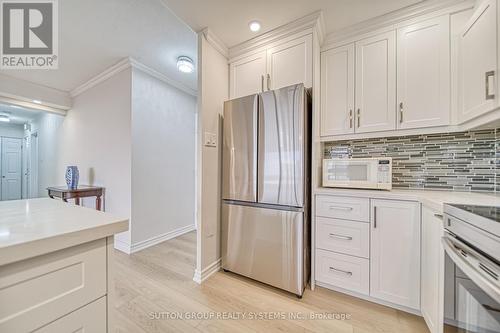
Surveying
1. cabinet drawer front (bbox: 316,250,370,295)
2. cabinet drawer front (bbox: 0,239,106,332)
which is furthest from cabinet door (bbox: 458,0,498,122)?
cabinet drawer front (bbox: 0,239,106,332)

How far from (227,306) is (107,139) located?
108 inches

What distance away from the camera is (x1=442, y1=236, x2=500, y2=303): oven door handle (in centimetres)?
70

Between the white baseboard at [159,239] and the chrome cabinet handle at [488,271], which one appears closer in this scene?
the chrome cabinet handle at [488,271]

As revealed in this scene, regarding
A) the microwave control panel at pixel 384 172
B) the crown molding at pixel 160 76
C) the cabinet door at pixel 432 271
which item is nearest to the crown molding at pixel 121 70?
the crown molding at pixel 160 76

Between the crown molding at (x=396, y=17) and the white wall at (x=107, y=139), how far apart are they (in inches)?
100

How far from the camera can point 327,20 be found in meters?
1.79

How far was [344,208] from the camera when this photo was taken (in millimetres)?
1654

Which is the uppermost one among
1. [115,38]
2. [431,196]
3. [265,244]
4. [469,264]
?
[115,38]

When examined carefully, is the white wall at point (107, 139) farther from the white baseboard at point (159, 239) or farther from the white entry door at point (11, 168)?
the white entry door at point (11, 168)

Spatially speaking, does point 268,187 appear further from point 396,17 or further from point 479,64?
point 396,17

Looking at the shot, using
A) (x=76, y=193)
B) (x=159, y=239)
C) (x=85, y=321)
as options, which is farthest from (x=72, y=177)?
(x=85, y=321)

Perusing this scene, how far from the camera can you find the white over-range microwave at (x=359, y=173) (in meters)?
1.65

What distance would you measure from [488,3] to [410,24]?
49cm

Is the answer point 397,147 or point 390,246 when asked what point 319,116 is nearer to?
point 397,147
